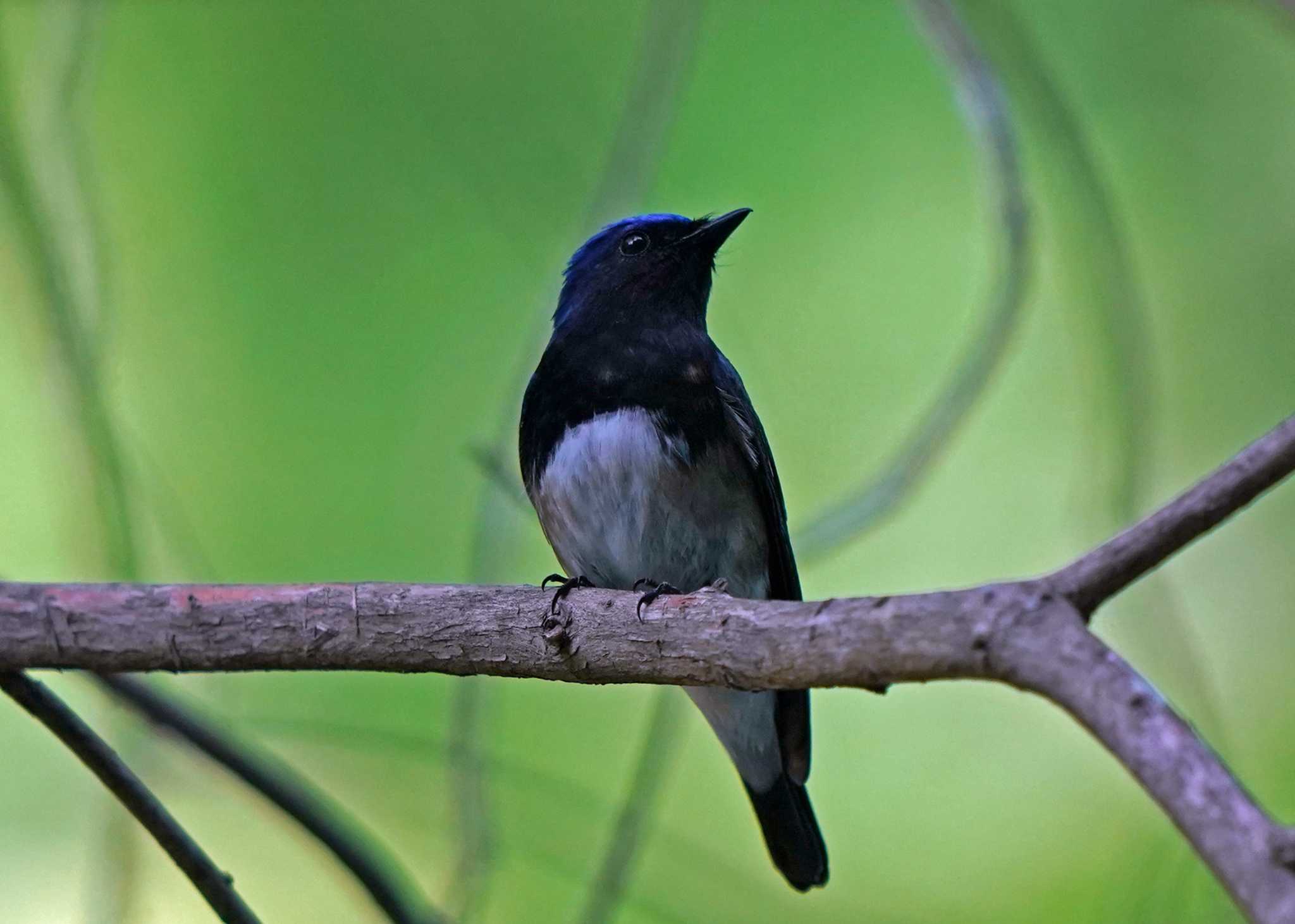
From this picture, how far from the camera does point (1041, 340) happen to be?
481 centimetres

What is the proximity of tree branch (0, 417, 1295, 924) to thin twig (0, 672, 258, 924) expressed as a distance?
5cm

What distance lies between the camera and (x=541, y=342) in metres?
4.15

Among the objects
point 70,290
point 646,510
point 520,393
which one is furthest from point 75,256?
point 646,510

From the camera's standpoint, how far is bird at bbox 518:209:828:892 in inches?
128

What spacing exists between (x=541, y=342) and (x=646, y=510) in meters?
1.08

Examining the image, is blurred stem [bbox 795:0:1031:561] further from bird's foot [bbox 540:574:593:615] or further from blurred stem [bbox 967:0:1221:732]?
bird's foot [bbox 540:574:593:615]

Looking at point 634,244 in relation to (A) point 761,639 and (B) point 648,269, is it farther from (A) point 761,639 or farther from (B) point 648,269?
(A) point 761,639

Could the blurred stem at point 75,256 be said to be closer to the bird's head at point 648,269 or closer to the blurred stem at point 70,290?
the blurred stem at point 70,290

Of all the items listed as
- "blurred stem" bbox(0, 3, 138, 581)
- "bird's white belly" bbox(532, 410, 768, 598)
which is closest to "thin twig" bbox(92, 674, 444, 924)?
"blurred stem" bbox(0, 3, 138, 581)

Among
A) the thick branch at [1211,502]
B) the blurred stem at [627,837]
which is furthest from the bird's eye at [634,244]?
the thick branch at [1211,502]

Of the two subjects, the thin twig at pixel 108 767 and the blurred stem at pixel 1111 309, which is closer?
the thin twig at pixel 108 767

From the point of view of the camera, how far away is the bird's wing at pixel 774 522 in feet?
11.4

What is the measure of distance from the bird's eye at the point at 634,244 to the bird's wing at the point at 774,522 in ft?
1.41

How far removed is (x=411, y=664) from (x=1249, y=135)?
4282mm
